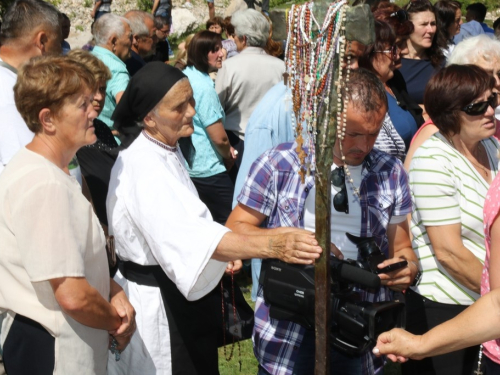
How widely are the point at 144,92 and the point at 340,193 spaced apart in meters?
0.96

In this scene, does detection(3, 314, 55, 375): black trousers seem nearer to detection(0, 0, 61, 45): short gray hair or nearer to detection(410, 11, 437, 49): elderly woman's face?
detection(0, 0, 61, 45): short gray hair

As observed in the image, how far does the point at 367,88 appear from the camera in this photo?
8.94 ft

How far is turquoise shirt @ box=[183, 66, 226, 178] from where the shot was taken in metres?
5.34

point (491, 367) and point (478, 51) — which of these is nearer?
point (491, 367)

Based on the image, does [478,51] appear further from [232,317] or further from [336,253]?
[232,317]

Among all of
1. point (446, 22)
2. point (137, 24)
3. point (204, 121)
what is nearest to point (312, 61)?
point (204, 121)

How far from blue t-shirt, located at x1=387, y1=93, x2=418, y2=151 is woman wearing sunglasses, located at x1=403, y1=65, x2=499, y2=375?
102cm

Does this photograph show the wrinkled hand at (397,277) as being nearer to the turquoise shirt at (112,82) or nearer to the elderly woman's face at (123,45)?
the turquoise shirt at (112,82)

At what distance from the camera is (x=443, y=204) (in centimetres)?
304

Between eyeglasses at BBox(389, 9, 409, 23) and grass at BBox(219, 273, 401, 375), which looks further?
eyeglasses at BBox(389, 9, 409, 23)

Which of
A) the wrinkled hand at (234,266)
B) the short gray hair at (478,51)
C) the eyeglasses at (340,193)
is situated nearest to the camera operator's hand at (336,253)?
the eyeglasses at (340,193)

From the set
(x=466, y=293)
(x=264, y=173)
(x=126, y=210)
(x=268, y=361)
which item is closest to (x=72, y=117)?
(x=126, y=210)

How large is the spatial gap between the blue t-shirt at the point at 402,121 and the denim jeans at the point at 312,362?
191 cm

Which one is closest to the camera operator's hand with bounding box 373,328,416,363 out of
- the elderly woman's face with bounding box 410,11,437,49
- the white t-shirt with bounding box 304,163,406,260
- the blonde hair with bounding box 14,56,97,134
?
the white t-shirt with bounding box 304,163,406,260
